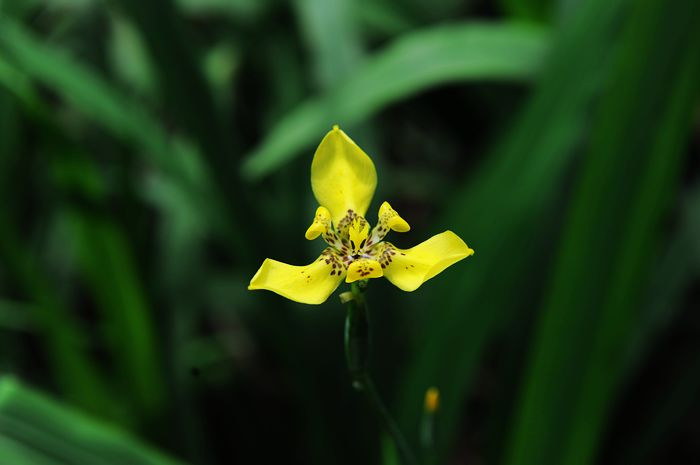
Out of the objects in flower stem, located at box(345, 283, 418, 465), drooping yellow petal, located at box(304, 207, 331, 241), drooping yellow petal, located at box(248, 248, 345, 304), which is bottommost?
flower stem, located at box(345, 283, 418, 465)

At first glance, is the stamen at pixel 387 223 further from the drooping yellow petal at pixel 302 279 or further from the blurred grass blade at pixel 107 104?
the blurred grass blade at pixel 107 104

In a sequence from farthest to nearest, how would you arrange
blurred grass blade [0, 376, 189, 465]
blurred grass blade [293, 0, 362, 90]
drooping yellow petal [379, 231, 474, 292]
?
blurred grass blade [293, 0, 362, 90]
blurred grass blade [0, 376, 189, 465]
drooping yellow petal [379, 231, 474, 292]

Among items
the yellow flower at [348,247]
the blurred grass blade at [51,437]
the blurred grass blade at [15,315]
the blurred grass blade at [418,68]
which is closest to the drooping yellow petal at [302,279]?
the yellow flower at [348,247]

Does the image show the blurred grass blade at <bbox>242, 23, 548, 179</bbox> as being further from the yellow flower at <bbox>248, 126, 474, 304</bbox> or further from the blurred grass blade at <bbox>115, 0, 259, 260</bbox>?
the yellow flower at <bbox>248, 126, 474, 304</bbox>

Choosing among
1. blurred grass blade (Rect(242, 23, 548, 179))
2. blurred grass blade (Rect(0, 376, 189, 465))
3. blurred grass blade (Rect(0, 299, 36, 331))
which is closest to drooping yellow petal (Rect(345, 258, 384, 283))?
blurred grass blade (Rect(0, 376, 189, 465))

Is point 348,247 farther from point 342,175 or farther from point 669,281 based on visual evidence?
point 669,281

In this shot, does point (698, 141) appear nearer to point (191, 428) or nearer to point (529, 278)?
point (529, 278)

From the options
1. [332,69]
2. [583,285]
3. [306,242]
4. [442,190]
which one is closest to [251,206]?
[306,242]
